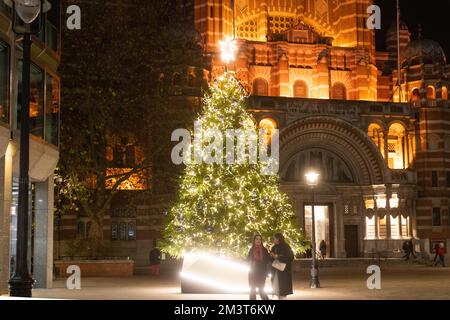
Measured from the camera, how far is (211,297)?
78.4 ft

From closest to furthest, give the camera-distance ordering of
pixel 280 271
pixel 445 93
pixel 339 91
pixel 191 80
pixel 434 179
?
pixel 280 271
pixel 191 80
pixel 434 179
pixel 445 93
pixel 339 91

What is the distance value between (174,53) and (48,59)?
18699 millimetres

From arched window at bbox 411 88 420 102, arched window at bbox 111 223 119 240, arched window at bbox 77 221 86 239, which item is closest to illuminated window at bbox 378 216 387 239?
arched window at bbox 411 88 420 102

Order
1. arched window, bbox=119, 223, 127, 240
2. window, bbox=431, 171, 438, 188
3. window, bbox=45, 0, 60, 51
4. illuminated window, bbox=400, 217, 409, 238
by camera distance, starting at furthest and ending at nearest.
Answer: window, bbox=431, 171, 438, 188 < arched window, bbox=119, 223, 127, 240 < illuminated window, bbox=400, 217, 409, 238 < window, bbox=45, 0, 60, 51

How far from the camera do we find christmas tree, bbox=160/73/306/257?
26.6 metres

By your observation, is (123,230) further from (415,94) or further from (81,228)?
(415,94)

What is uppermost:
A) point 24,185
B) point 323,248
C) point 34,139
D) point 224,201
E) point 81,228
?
point 34,139

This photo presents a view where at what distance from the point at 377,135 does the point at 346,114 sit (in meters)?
3.12

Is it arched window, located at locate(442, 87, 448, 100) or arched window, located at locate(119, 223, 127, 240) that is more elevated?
arched window, located at locate(442, 87, 448, 100)

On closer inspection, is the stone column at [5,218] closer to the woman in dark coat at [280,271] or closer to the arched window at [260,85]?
the woman in dark coat at [280,271]

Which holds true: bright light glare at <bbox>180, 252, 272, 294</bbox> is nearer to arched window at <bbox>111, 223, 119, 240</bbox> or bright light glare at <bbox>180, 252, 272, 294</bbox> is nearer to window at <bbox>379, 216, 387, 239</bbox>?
arched window at <bbox>111, 223, 119, 240</bbox>

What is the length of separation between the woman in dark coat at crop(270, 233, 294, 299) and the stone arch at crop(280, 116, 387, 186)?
1353 inches

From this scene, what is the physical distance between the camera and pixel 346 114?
58.5 meters

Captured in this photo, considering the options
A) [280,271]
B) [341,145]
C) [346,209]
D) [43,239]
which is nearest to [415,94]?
[341,145]
